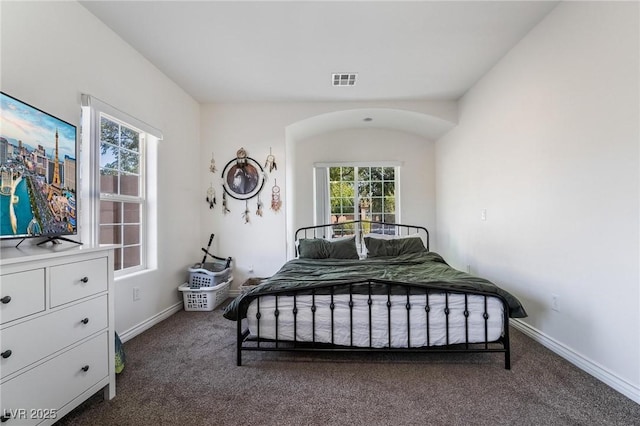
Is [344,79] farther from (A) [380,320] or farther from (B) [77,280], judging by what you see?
(B) [77,280]

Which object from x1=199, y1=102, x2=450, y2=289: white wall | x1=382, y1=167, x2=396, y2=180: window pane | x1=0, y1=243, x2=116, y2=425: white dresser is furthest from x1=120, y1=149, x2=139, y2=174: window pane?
x1=382, y1=167, x2=396, y2=180: window pane

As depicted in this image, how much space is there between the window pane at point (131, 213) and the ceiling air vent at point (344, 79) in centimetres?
240

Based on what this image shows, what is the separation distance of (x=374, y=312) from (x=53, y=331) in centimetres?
177

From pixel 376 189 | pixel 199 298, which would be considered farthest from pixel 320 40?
pixel 199 298

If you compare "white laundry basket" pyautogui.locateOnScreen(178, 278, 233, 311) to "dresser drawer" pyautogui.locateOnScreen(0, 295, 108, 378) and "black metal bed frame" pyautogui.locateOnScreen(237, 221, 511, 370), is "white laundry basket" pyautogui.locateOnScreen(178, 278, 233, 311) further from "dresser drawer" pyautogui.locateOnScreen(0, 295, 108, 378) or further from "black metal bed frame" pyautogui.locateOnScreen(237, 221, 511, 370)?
"dresser drawer" pyautogui.locateOnScreen(0, 295, 108, 378)

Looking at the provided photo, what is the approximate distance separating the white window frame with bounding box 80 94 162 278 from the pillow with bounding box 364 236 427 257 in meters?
2.43

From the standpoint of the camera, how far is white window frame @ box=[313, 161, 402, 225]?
15.5ft

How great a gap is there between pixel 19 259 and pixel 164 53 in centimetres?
226

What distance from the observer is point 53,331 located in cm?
134

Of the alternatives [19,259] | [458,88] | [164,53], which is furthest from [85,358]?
[458,88]

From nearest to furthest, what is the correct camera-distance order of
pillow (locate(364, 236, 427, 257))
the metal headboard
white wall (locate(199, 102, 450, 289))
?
pillow (locate(364, 236, 427, 257)), white wall (locate(199, 102, 450, 289)), the metal headboard

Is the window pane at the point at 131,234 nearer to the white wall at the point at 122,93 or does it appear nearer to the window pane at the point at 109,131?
the white wall at the point at 122,93

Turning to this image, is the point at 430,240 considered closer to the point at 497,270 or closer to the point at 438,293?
the point at 497,270

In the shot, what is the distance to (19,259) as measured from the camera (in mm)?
1193
